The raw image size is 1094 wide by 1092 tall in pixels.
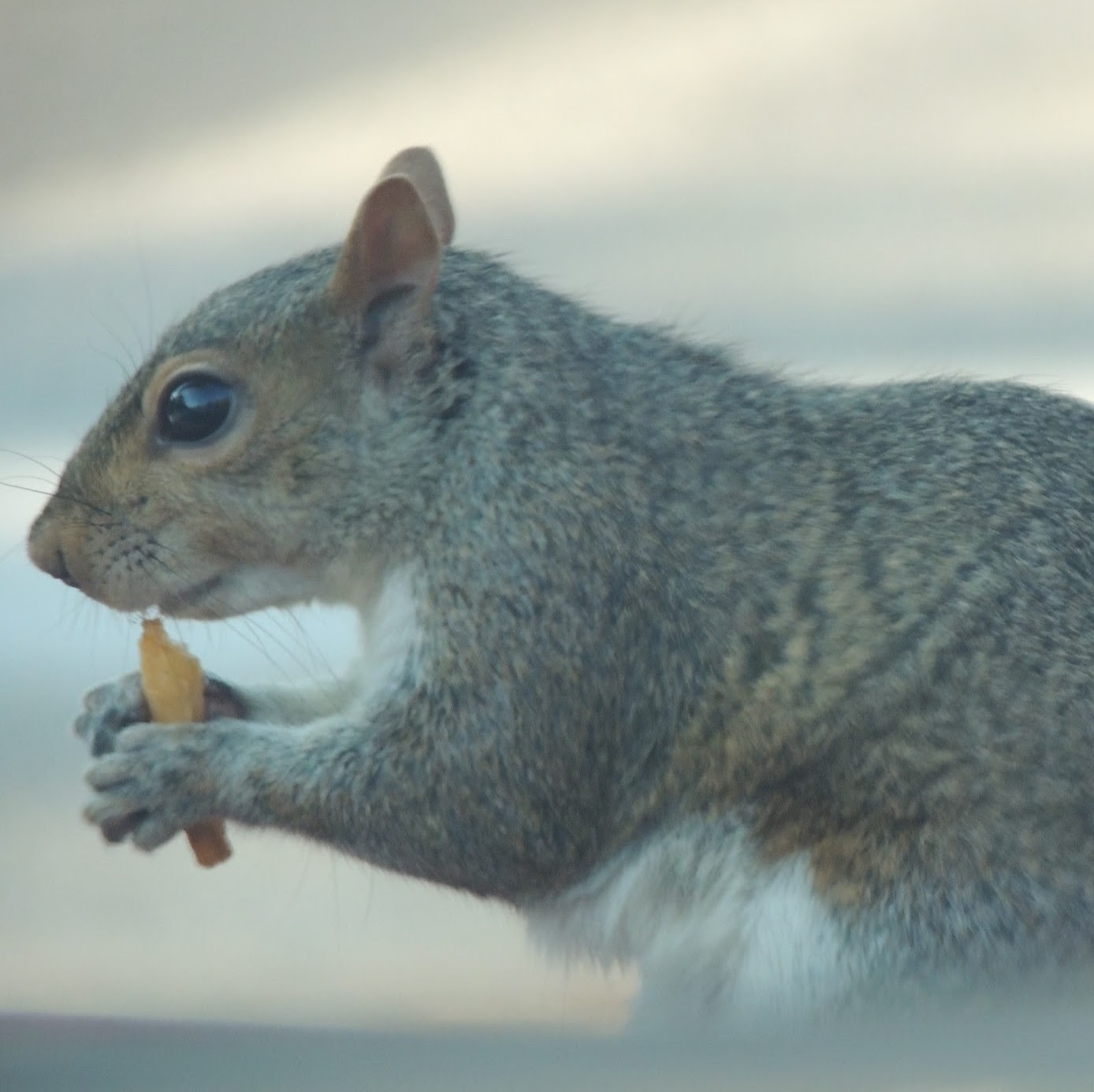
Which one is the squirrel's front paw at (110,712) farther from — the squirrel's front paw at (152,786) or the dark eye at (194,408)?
the dark eye at (194,408)

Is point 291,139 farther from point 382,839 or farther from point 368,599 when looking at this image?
point 382,839

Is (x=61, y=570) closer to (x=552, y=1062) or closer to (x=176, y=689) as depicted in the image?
(x=176, y=689)

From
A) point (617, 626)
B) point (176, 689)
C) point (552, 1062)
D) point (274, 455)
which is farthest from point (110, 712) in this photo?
point (552, 1062)

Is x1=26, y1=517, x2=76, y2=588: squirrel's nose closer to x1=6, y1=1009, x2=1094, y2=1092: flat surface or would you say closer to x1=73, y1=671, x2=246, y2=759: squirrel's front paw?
x1=73, y1=671, x2=246, y2=759: squirrel's front paw

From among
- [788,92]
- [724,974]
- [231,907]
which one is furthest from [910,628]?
[231,907]

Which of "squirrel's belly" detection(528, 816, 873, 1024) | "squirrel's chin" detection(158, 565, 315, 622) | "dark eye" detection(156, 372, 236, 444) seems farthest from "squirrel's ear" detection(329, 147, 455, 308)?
"squirrel's belly" detection(528, 816, 873, 1024)

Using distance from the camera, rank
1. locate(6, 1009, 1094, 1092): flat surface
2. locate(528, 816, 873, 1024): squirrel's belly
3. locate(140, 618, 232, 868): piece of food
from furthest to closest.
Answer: locate(140, 618, 232, 868): piece of food → locate(528, 816, 873, 1024): squirrel's belly → locate(6, 1009, 1094, 1092): flat surface
